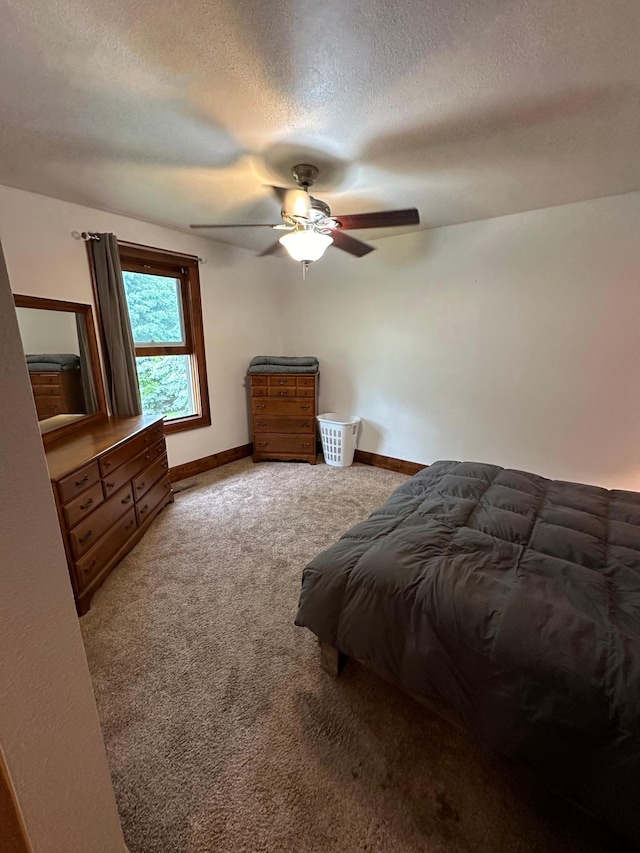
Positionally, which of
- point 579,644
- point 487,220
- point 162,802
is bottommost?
point 162,802

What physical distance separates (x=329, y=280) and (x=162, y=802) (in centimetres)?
400

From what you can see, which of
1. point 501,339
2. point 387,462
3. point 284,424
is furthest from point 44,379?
point 501,339

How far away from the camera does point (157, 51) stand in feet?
4.03

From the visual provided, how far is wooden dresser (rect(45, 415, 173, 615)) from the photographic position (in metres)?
1.82

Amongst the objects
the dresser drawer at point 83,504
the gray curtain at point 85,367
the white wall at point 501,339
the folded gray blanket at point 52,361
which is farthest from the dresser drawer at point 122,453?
the white wall at point 501,339

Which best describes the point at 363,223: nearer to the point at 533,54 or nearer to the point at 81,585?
the point at 533,54

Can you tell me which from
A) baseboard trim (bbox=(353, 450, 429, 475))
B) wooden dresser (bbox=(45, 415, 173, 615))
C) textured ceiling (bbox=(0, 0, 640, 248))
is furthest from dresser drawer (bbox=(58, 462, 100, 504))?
baseboard trim (bbox=(353, 450, 429, 475))

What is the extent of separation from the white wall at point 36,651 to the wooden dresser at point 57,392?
6.59 ft

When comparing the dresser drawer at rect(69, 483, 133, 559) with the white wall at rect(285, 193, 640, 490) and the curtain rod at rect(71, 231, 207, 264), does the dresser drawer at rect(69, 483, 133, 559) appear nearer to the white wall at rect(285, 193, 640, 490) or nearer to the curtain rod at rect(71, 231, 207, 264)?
the curtain rod at rect(71, 231, 207, 264)

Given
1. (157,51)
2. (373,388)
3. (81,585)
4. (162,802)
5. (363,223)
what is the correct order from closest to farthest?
(162,802), (157,51), (81,585), (363,223), (373,388)

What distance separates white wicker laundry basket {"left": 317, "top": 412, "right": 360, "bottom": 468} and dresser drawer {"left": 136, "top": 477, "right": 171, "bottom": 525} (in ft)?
5.54

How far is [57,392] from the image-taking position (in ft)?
7.86

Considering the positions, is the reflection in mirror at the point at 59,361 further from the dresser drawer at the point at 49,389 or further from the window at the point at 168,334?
the window at the point at 168,334

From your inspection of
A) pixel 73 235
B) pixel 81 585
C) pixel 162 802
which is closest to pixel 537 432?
pixel 162 802
